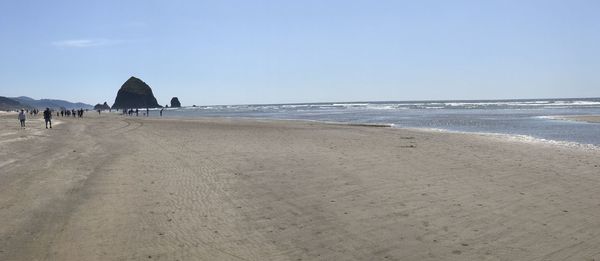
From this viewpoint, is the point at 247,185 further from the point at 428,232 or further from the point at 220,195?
the point at 428,232

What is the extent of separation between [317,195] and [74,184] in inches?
234

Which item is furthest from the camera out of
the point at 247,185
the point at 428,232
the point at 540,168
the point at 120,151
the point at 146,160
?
the point at 120,151

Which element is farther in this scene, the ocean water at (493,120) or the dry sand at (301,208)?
the ocean water at (493,120)

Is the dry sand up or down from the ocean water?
up

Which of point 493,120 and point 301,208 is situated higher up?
point 301,208

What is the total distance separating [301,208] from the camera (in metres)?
9.19

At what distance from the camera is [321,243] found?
708 cm

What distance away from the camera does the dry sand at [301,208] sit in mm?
6855

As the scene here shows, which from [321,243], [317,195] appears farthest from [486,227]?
[317,195]

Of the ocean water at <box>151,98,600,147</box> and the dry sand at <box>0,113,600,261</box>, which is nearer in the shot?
the dry sand at <box>0,113,600,261</box>

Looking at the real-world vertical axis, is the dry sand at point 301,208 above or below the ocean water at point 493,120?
above

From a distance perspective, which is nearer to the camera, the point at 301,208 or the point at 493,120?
the point at 301,208

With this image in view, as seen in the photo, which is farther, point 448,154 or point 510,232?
point 448,154

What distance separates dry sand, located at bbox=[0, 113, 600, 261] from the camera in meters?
6.86
